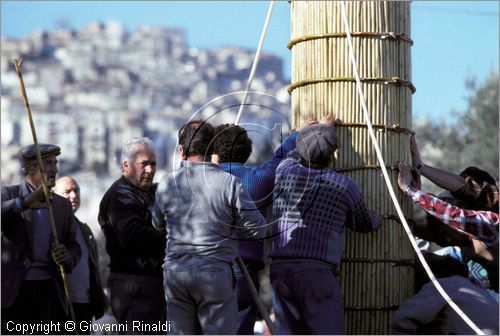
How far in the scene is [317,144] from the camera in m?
7.62

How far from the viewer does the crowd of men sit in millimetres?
7203

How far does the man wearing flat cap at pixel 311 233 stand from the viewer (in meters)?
7.49

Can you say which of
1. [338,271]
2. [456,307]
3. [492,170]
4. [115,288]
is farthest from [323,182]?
[492,170]

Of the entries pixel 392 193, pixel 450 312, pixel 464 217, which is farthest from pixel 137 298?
pixel 464 217

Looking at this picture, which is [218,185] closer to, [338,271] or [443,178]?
[338,271]

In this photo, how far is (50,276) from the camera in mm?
8172

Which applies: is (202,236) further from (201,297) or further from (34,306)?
(34,306)

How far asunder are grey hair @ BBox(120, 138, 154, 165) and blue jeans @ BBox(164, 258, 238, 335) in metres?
1.44

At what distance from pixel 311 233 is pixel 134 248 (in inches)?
51.6

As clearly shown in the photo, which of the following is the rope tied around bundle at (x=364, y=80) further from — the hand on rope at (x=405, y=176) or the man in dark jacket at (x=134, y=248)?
the man in dark jacket at (x=134, y=248)

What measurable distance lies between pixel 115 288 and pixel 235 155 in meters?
1.25

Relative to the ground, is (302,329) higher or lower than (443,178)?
lower

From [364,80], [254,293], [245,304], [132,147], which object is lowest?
[245,304]

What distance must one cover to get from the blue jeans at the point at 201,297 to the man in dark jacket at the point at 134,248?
35.5 inches
